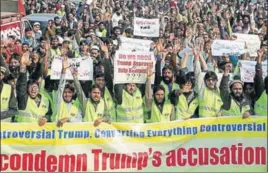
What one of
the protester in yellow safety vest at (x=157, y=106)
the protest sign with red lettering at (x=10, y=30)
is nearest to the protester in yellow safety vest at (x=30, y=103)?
the protest sign with red lettering at (x=10, y=30)

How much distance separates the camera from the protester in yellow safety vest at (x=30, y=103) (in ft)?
24.7

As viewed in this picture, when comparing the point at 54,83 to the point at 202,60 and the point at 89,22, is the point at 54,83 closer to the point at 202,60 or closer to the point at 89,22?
the point at 202,60

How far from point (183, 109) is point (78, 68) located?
4.85ft

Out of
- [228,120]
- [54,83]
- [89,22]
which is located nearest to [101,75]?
[54,83]

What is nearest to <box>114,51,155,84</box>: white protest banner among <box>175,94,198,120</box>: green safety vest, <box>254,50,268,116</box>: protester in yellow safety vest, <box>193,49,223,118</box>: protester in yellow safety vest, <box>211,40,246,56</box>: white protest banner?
<box>175,94,198,120</box>: green safety vest

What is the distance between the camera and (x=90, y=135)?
757cm

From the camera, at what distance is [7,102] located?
7465 mm

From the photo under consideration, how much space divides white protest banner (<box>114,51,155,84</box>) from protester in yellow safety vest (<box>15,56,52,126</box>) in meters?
1.00

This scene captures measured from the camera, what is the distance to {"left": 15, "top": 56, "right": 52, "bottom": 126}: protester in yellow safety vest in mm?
7531

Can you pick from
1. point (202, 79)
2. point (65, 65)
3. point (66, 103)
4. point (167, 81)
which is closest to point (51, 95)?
point (66, 103)

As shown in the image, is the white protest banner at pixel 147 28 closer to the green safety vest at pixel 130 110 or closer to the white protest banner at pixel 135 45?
the white protest banner at pixel 135 45

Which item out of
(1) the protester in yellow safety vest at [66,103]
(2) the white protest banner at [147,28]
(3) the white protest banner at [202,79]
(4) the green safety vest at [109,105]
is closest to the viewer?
(1) the protester in yellow safety vest at [66,103]

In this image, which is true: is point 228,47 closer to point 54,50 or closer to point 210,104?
point 210,104

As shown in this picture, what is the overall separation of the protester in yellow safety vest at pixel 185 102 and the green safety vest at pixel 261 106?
0.80 m
